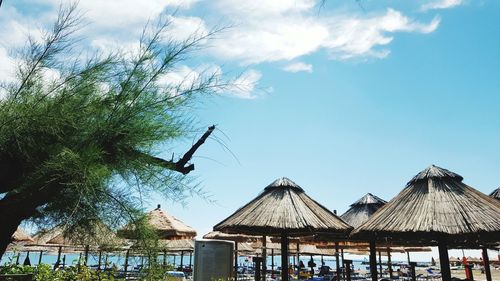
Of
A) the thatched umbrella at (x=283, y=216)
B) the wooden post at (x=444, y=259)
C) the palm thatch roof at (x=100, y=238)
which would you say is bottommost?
the wooden post at (x=444, y=259)

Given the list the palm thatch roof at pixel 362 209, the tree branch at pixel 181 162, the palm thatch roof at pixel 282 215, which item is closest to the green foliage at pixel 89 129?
the tree branch at pixel 181 162

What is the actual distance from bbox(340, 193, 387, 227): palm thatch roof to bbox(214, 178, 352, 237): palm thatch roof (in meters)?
3.73

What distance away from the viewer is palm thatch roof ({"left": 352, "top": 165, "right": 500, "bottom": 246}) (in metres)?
5.93

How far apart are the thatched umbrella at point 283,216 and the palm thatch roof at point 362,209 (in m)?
3.75

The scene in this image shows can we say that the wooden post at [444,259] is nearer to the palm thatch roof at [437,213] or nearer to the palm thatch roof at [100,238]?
the palm thatch roof at [437,213]

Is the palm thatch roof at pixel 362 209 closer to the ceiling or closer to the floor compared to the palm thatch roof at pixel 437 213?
closer to the ceiling

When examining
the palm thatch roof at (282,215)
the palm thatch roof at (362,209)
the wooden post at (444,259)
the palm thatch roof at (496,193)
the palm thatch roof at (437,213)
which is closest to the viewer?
the palm thatch roof at (437,213)

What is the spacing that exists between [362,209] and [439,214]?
6.30m

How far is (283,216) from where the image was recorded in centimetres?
738

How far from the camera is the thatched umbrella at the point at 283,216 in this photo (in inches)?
284

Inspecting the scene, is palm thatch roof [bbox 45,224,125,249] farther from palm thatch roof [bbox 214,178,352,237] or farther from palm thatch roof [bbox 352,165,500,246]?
palm thatch roof [bbox 352,165,500,246]

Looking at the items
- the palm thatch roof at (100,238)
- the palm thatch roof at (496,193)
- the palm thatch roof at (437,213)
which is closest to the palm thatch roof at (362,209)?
the palm thatch roof at (496,193)

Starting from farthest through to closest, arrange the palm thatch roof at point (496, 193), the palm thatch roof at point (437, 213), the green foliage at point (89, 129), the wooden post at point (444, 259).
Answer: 1. the palm thatch roof at point (496, 193)
2. the wooden post at point (444, 259)
3. the palm thatch roof at point (437, 213)
4. the green foliage at point (89, 129)

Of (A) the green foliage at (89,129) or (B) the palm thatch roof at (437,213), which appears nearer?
(A) the green foliage at (89,129)
